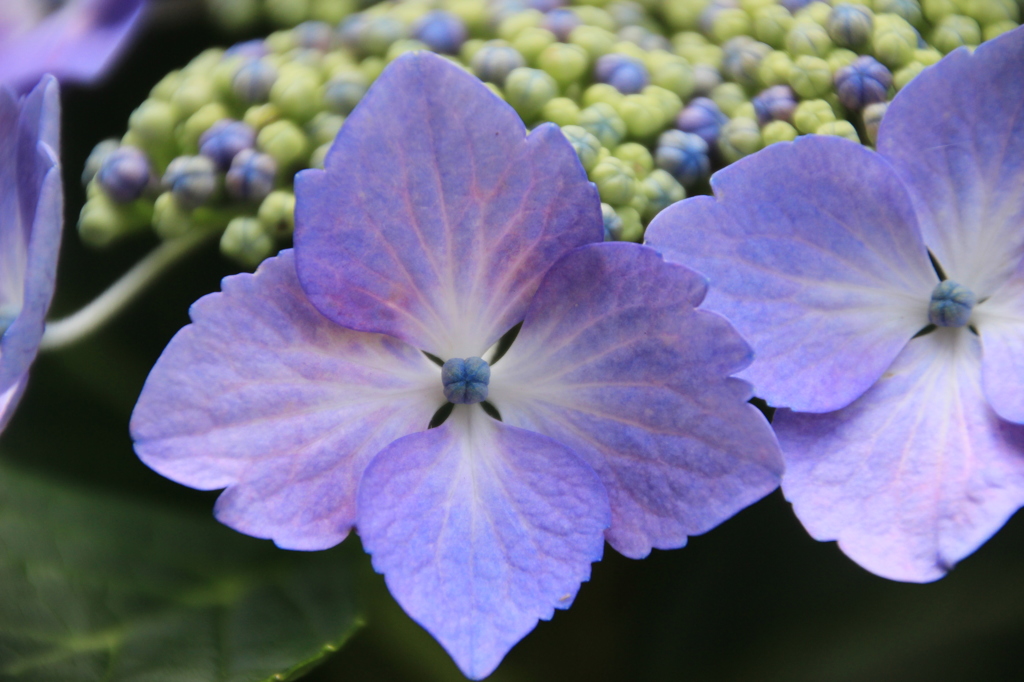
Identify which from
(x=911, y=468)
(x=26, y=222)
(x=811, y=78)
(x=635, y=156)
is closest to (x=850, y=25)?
(x=811, y=78)

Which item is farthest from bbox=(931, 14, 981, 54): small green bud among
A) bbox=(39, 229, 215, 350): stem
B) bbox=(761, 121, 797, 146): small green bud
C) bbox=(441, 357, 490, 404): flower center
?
bbox=(39, 229, 215, 350): stem

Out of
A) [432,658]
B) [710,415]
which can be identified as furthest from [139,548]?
[710,415]

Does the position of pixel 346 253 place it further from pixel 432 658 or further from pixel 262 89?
pixel 432 658

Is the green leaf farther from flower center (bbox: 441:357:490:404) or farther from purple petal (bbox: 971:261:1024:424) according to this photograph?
purple petal (bbox: 971:261:1024:424)

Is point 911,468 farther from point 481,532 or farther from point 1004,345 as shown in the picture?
point 481,532

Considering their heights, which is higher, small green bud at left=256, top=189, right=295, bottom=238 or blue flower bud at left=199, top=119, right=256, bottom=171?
blue flower bud at left=199, top=119, right=256, bottom=171

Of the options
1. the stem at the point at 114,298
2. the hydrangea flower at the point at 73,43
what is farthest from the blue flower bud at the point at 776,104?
the hydrangea flower at the point at 73,43

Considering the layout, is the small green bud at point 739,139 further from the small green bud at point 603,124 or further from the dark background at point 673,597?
the dark background at point 673,597
